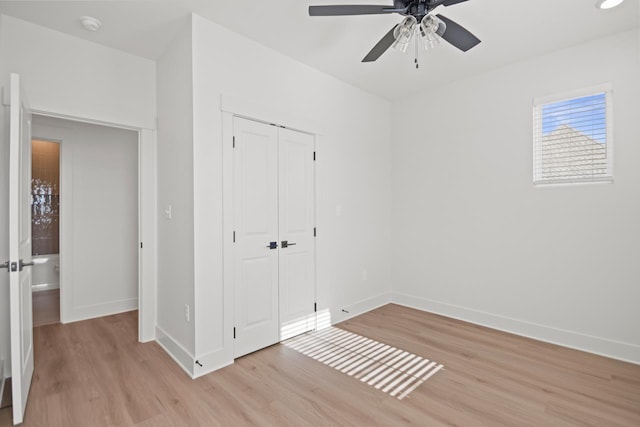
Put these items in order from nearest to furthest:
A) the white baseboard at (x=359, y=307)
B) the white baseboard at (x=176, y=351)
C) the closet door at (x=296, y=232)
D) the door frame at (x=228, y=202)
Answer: the white baseboard at (x=176, y=351) → the door frame at (x=228, y=202) → the closet door at (x=296, y=232) → the white baseboard at (x=359, y=307)

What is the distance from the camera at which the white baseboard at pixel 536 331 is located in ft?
9.01

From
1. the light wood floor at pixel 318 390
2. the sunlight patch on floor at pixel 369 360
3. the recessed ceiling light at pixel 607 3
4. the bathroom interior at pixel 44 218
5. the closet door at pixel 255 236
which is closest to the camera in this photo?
the light wood floor at pixel 318 390

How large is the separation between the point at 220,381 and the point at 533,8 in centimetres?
364

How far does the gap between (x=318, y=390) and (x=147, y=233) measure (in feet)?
7.01

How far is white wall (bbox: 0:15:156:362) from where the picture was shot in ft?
7.91

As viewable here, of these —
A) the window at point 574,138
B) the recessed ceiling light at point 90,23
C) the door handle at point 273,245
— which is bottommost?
the door handle at point 273,245

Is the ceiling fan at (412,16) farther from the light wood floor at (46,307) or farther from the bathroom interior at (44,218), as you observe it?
the bathroom interior at (44,218)

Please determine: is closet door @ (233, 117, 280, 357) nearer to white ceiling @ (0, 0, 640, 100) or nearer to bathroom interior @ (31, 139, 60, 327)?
white ceiling @ (0, 0, 640, 100)

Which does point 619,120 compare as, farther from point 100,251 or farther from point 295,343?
point 100,251

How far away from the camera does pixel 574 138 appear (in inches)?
118

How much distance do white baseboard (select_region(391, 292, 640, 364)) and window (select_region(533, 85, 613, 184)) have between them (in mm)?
1419

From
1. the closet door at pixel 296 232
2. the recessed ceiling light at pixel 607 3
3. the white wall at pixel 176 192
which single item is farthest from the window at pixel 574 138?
the white wall at pixel 176 192

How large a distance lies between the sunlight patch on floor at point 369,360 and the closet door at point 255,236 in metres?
0.39

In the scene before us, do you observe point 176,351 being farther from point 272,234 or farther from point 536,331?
point 536,331
